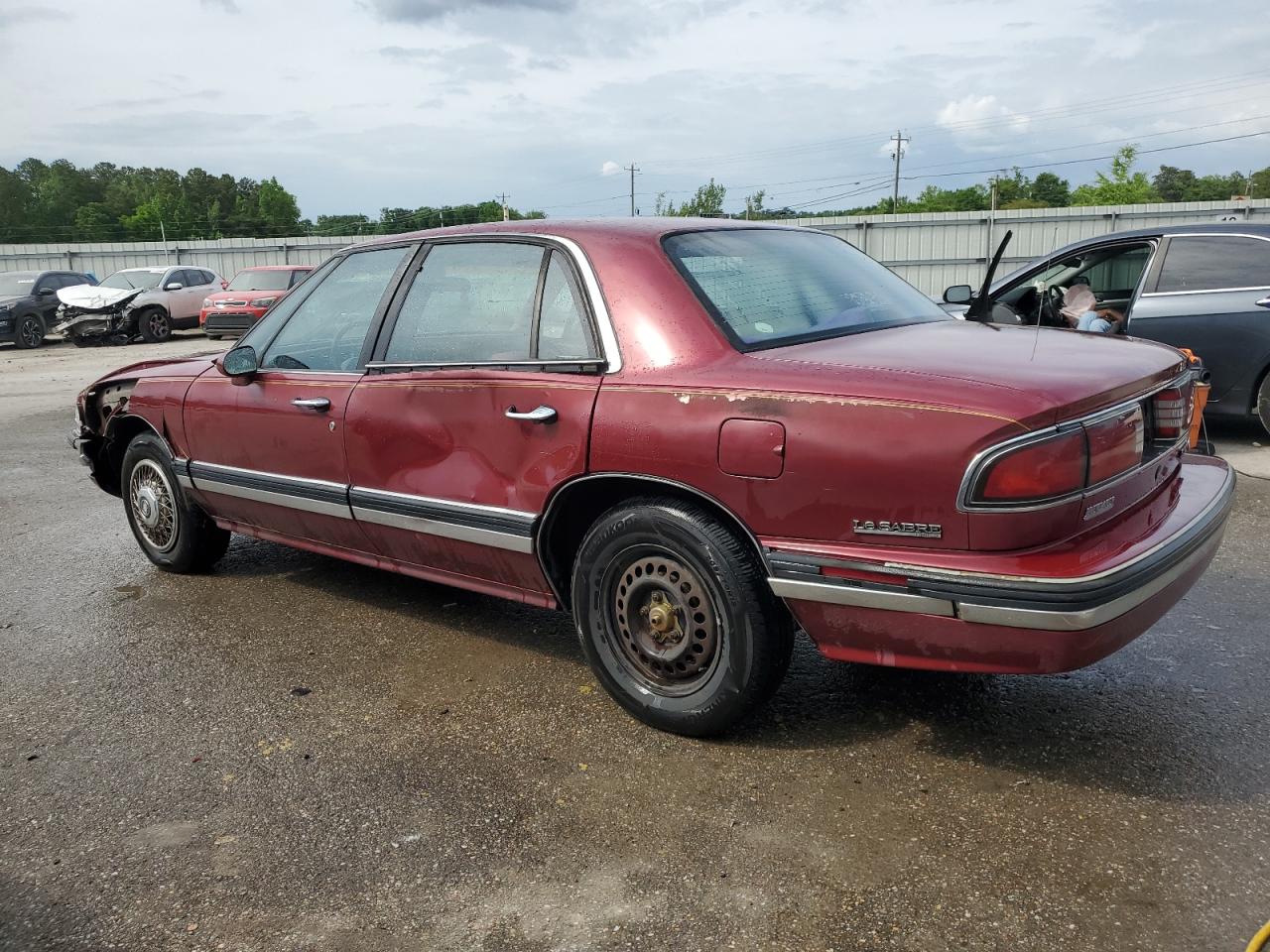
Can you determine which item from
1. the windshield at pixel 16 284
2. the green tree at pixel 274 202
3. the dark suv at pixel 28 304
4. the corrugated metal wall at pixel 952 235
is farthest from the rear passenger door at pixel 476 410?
the green tree at pixel 274 202

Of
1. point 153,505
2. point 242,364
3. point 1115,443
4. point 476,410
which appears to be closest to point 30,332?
point 153,505

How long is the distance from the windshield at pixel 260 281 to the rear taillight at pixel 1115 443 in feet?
66.2

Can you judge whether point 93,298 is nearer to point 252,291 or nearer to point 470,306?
point 252,291

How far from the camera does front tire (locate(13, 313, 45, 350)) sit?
2047cm

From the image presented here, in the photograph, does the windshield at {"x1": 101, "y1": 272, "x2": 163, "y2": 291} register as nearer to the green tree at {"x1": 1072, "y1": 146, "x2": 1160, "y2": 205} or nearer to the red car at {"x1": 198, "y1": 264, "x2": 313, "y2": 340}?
the red car at {"x1": 198, "y1": 264, "x2": 313, "y2": 340}

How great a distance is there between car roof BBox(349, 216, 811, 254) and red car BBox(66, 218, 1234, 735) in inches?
0.8

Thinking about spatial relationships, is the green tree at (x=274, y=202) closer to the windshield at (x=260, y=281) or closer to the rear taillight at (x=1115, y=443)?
the windshield at (x=260, y=281)

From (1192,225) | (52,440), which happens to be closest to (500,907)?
(1192,225)

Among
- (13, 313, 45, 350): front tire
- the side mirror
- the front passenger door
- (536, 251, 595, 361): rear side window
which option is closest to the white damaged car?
(13, 313, 45, 350): front tire

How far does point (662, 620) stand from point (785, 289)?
1.21 m

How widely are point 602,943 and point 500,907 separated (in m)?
0.29

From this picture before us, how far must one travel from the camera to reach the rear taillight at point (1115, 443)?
2.66 meters

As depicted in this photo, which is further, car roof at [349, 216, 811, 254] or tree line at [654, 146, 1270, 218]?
tree line at [654, 146, 1270, 218]

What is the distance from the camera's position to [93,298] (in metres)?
20.1
